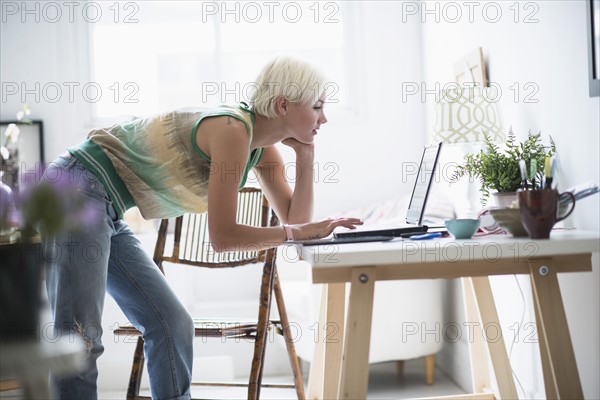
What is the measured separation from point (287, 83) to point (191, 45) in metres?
2.17

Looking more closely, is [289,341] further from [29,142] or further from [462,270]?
[29,142]

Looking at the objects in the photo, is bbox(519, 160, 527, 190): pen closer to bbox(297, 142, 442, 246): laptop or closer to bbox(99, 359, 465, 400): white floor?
bbox(297, 142, 442, 246): laptop

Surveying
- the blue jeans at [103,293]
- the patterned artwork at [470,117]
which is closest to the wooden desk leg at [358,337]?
the blue jeans at [103,293]

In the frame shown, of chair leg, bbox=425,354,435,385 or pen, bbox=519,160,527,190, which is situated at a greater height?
Answer: pen, bbox=519,160,527,190

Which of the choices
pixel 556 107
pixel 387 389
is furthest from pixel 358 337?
pixel 387 389

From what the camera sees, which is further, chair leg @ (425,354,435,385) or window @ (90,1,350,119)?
window @ (90,1,350,119)

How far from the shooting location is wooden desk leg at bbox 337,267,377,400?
4.58ft

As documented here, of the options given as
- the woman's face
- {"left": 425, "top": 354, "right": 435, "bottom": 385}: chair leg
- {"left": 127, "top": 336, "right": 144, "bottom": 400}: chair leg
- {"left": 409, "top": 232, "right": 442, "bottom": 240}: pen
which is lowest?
{"left": 425, "top": 354, "right": 435, "bottom": 385}: chair leg

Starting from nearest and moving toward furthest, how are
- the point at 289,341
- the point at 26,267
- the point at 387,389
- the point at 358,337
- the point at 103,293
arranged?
the point at 26,267
the point at 358,337
the point at 103,293
the point at 289,341
the point at 387,389

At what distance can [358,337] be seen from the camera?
1411 mm

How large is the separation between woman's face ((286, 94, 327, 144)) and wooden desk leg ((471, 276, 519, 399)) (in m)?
0.65

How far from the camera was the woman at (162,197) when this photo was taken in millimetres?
1609

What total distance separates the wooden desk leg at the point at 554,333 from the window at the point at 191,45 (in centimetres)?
247

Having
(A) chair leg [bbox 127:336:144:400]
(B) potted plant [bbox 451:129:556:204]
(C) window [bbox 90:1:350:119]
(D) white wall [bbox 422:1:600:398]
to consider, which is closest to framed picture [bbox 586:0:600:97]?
(D) white wall [bbox 422:1:600:398]
